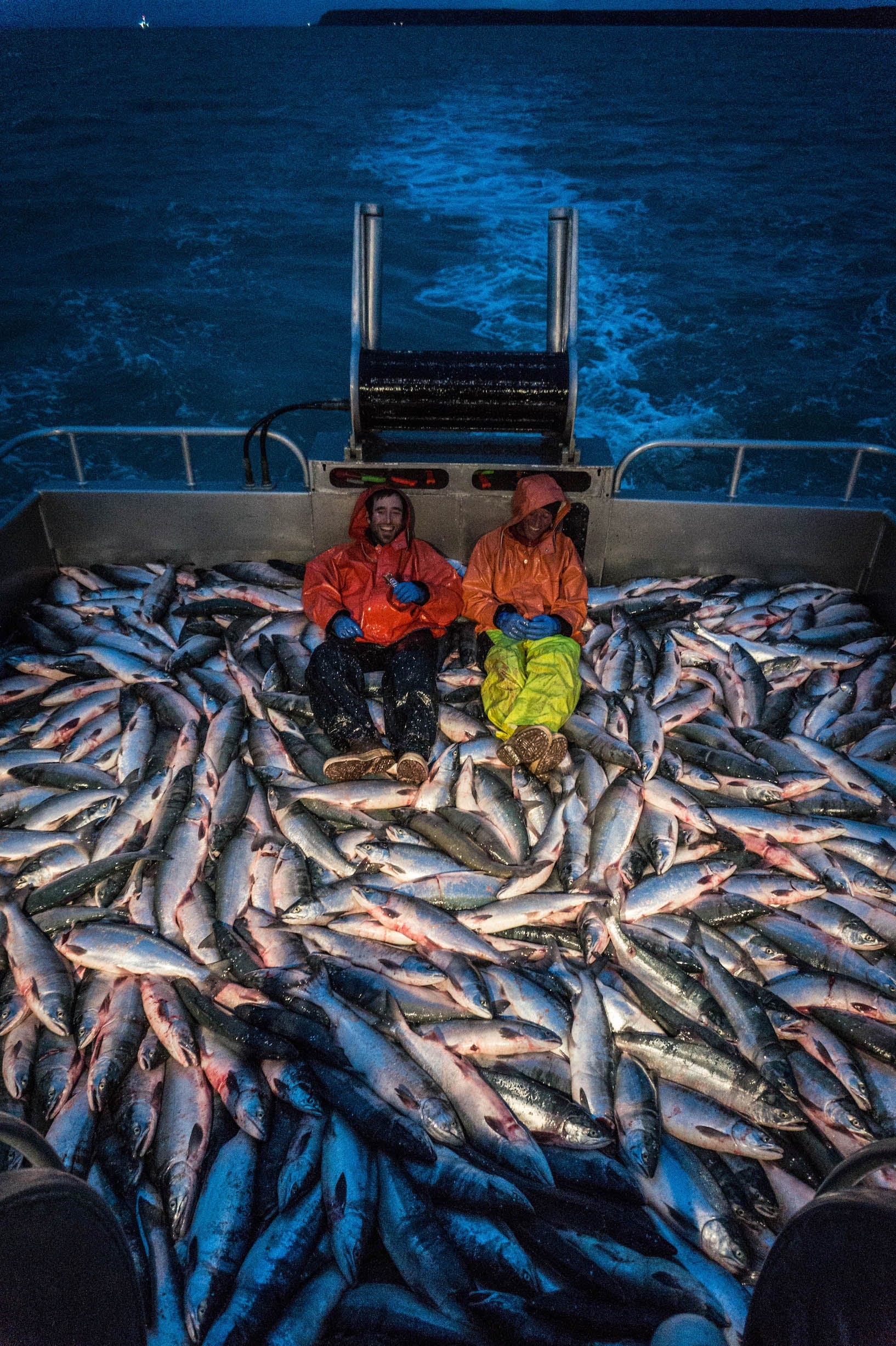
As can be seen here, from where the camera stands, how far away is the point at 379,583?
5.39 m

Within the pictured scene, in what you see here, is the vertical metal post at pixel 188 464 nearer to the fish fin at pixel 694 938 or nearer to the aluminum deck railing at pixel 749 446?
the aluminum deck railing at pixel 749 446

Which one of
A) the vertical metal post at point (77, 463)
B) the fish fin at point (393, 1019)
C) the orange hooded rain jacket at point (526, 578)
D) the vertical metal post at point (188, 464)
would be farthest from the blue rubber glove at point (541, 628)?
the vertical metal post at point (77, 463)

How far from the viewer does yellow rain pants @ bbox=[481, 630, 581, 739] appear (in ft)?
15.1

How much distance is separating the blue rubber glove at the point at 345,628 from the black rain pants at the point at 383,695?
6 centimetres

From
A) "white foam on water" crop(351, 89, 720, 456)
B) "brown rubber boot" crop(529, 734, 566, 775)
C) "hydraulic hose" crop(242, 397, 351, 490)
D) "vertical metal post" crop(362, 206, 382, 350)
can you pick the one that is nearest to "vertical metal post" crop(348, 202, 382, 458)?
"vertical metal post" crop(362, 206, 382, 350)

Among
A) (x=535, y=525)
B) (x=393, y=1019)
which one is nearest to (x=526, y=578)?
(x=535, y=525)

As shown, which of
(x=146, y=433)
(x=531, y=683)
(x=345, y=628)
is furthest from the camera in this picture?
(x=146, y=433)

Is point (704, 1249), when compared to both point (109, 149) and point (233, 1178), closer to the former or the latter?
Result: point (233, 1178)

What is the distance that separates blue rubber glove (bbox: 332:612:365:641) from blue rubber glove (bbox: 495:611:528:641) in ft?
3.12

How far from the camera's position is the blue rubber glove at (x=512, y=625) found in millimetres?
5059

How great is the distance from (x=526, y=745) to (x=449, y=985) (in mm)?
1450

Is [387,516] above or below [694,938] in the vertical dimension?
above

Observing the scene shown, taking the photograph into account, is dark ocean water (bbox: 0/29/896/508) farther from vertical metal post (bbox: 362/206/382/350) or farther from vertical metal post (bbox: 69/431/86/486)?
vertical metal post (bbox: 362/206/382/350)

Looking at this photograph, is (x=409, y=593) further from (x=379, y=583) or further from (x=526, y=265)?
(x=526, y=265)
